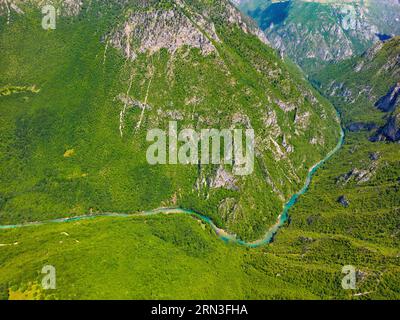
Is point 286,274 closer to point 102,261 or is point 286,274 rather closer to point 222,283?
point 222,283

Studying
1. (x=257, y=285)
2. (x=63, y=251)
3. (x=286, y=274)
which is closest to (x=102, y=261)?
(x=63, y=251)

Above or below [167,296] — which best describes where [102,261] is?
above

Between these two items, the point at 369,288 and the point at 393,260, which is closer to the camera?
the point at 369,288

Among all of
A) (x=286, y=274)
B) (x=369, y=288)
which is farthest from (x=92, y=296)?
(x=369, y=288)

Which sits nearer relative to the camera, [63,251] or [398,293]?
[398,293]
